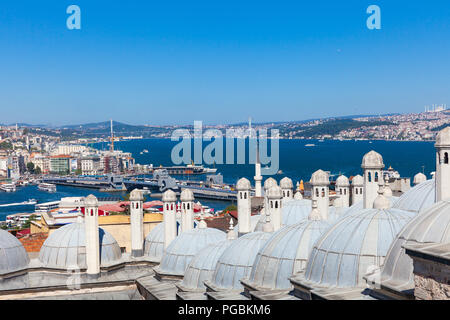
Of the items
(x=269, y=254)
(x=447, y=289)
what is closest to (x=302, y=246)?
(x=269, y=254)

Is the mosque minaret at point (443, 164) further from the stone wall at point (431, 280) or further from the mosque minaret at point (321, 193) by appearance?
the mosque minaret at point (321, 193)

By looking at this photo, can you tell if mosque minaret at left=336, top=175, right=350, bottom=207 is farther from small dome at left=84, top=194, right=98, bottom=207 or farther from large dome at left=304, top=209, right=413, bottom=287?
large dome at left=304, top=209, right=413, bottom=287

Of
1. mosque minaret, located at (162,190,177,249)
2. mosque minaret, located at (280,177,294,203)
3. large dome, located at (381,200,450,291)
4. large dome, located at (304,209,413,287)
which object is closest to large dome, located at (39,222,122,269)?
mosque minaret, located at (162,190,177,249)

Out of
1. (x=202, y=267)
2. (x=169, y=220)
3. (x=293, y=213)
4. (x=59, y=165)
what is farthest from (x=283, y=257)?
(x=59, y=165)

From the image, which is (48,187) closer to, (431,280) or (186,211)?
(186,211)

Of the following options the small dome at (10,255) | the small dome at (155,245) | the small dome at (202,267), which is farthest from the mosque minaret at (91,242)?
the small dome at (202,267)

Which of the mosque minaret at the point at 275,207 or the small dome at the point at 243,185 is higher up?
the small dome at the point at 243,185

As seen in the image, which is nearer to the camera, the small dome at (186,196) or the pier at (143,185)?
the small dome at (186,196)
